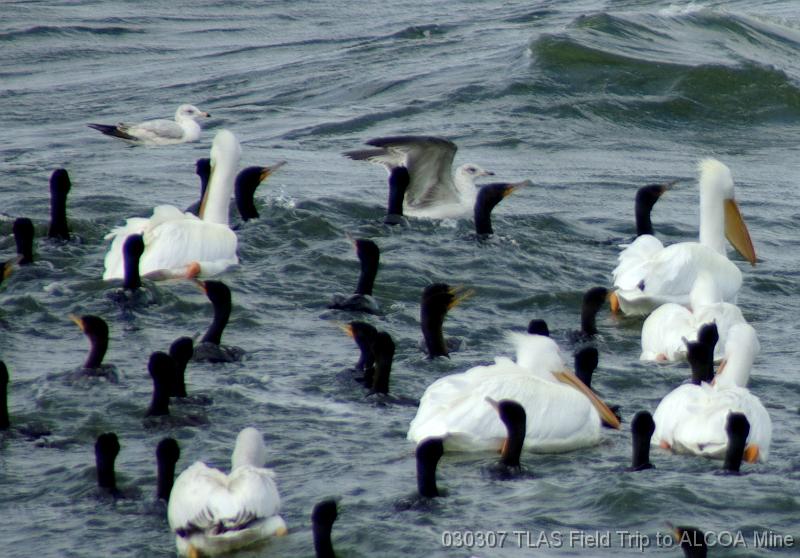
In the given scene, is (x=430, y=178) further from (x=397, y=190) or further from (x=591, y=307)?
(x=591, y=307)

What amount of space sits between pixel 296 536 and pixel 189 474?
21.1 inches

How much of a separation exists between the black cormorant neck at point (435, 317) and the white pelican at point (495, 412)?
142 centimetres

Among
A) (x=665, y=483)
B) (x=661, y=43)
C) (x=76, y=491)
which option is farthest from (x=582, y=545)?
(x=661, y=43)

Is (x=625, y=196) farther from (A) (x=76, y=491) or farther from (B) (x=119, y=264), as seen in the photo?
(A) (x=76, y=491)

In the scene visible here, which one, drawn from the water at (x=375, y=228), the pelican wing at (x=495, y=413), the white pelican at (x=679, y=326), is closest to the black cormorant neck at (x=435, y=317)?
the water at (x=375, y=228)

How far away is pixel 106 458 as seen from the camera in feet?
23.7

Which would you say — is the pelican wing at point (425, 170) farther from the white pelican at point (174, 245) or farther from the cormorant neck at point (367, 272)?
the cormorant neck at point (367, 272)

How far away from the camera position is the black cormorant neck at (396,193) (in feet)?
46.3

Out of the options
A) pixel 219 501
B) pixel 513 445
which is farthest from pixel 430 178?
pixel 219 501

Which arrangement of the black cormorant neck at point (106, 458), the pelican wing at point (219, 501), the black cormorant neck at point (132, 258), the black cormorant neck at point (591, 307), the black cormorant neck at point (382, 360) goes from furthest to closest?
the black cormorant neck at point (132, 258)
the black cormorant neck at point (591, 307)
the black cormorant neck at point (382, 360)
the black cormorant neck at point (106, 458)
the pelican wing at point (219, 501)

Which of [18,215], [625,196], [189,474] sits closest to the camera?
[189,474]

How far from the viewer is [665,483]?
24.4 feet

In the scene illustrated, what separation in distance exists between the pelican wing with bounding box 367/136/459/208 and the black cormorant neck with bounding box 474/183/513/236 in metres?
1.07

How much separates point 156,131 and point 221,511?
39.6 ft
